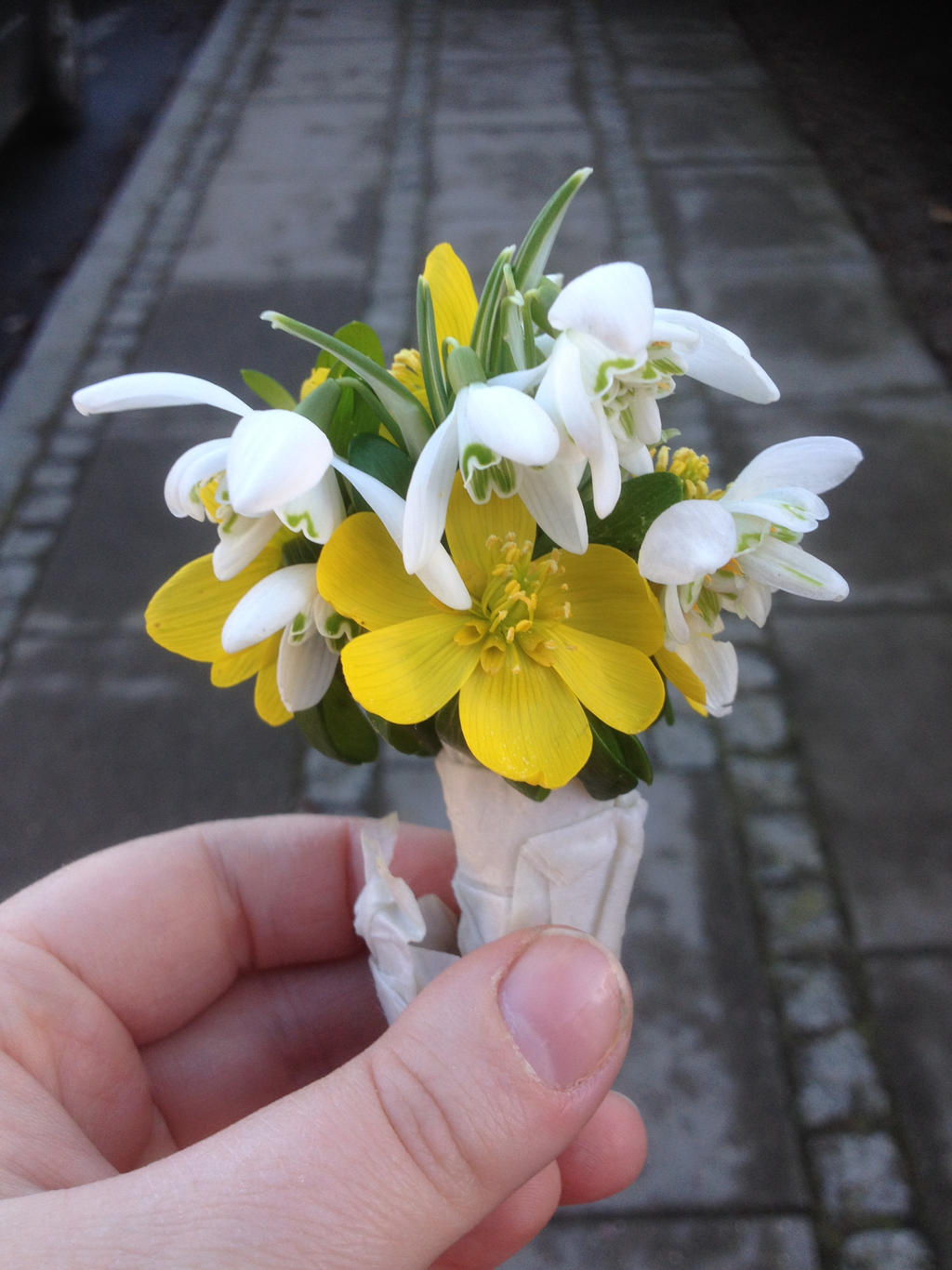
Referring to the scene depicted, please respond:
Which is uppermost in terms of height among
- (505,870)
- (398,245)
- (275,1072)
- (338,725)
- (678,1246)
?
(338,725)

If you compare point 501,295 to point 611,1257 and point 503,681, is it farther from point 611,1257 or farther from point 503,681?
point 611,1257

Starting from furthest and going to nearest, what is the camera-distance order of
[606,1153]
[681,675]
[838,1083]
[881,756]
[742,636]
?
[742,636]
[881,756]
[838,1083]
[606,1153]
[681,675]

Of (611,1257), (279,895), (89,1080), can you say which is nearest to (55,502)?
(279,895)

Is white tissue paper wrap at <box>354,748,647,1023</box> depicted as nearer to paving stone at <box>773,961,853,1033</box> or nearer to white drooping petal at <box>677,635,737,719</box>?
white drooping petal at <box>677,635,737,719</box>

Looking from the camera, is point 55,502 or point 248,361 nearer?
point 55,502

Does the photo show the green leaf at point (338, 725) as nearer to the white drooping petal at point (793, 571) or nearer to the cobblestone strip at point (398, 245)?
the white drooping petal at point (793, 571)

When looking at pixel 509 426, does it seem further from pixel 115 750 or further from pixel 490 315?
pixel 115 750

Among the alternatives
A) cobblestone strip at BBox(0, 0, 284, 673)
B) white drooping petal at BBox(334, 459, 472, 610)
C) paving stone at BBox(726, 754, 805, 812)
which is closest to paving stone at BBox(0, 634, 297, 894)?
cobblestone strip at BBox(0, 0, 284, 673)

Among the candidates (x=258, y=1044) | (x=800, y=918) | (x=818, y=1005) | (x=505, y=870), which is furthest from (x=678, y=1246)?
(x=505, y=870)
